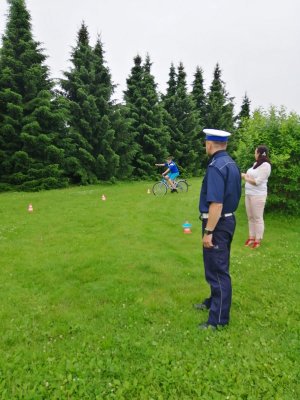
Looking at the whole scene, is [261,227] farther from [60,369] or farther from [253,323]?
[60,369]

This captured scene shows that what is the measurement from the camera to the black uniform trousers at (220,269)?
3873 millimetres

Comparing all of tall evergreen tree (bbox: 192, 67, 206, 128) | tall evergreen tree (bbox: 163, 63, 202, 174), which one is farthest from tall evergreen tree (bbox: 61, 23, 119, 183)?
tall evergreen tree (bbox: 192, 67, 206, 128)

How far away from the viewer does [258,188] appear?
6969 millimetres

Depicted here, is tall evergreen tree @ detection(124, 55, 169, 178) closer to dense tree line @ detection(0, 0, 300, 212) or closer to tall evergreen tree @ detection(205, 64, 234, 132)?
dense tree line @ detection(0, 0, 300, 212)

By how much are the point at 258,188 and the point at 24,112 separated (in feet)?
55.3

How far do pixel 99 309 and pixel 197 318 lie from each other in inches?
57.8

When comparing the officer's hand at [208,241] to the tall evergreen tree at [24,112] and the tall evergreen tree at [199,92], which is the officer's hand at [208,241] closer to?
the tall evergreen tree at [24,112]

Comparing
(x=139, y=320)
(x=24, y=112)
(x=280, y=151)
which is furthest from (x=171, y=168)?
(x=139, y=320)

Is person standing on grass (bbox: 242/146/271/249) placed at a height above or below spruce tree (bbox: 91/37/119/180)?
below

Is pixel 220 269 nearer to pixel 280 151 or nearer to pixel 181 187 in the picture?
pixel 280 151

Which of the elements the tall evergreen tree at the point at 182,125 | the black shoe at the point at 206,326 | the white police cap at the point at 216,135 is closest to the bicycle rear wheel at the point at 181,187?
the tall evergreen tree at the point at 182,125

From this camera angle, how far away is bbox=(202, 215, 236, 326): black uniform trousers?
3873 millimetres

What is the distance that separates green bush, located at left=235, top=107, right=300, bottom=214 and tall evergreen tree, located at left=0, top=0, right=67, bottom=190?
12.7 m

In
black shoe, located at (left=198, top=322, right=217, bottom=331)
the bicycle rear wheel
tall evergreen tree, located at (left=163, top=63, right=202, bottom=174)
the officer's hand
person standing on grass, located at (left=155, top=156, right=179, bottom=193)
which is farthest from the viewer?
tall evergreen tree, located at (left=163, top=63, right=202, bottom=174)
